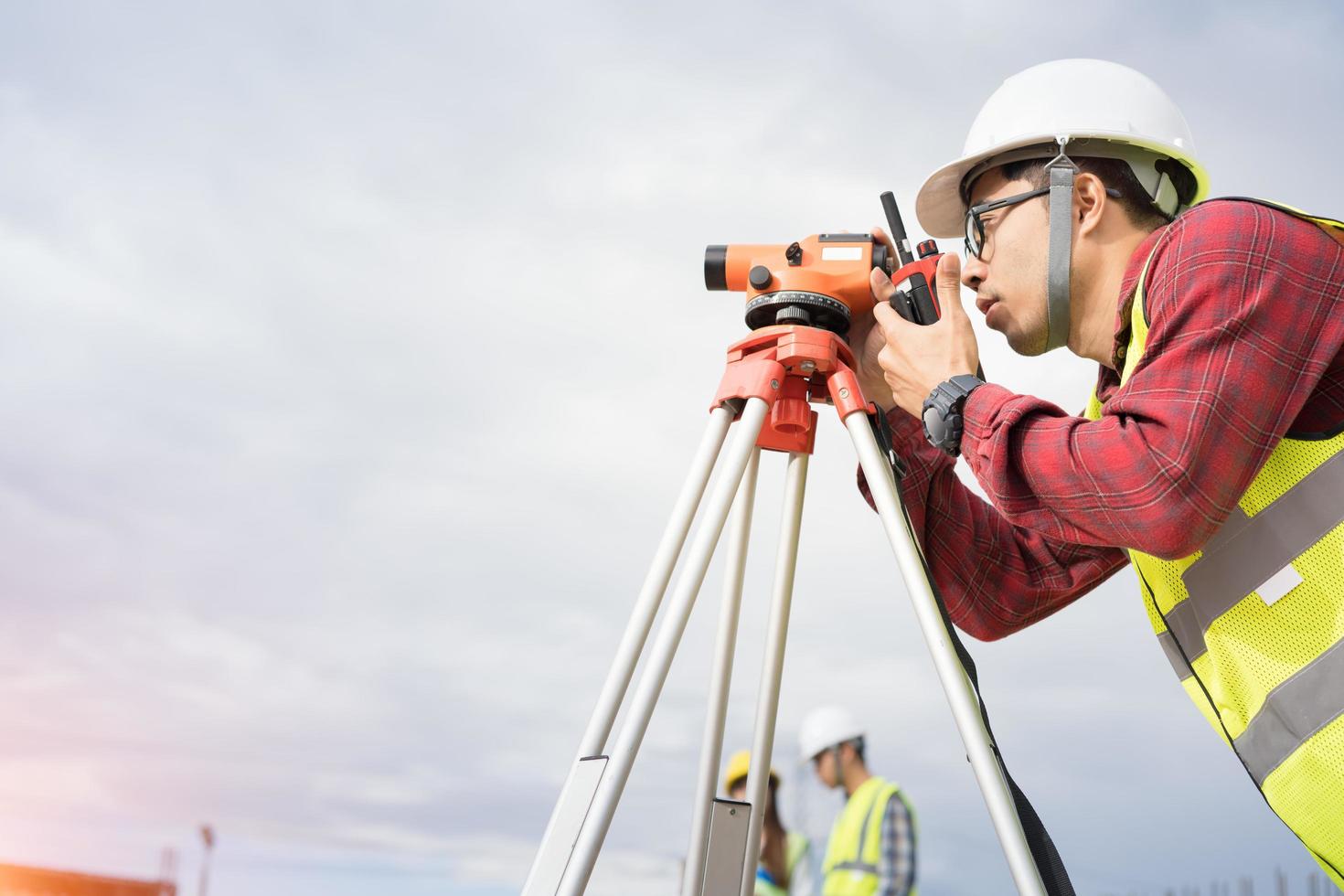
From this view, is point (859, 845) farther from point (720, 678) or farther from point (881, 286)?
point (881, 286)

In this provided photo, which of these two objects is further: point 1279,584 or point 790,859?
point 790,859

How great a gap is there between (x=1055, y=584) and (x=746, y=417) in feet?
3.77

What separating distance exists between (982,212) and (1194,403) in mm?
886

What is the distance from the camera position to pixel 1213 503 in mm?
1693

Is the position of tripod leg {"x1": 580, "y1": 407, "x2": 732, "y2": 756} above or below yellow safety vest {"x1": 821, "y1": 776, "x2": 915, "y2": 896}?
above

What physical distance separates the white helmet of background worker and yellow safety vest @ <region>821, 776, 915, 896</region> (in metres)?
2.87

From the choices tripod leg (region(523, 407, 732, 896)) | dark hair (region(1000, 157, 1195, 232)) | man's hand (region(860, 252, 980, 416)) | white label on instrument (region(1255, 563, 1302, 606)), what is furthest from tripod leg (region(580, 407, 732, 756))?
white label on instrument (region(1255, 563, 1302, 606))

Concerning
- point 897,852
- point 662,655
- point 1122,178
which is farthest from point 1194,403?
point 897,852

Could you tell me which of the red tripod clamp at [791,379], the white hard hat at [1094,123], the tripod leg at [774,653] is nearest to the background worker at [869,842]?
the tripod leg at [774,653]

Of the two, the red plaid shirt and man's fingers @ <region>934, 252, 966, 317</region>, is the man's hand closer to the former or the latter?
man's fingers @ <region>934, 252, 966, 317</region>

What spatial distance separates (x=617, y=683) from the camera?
192 cm

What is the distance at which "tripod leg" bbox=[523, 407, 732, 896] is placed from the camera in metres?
1.74

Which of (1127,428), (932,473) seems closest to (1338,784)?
(1127,428)

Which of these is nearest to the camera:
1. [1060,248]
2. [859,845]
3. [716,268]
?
[1060,248]
